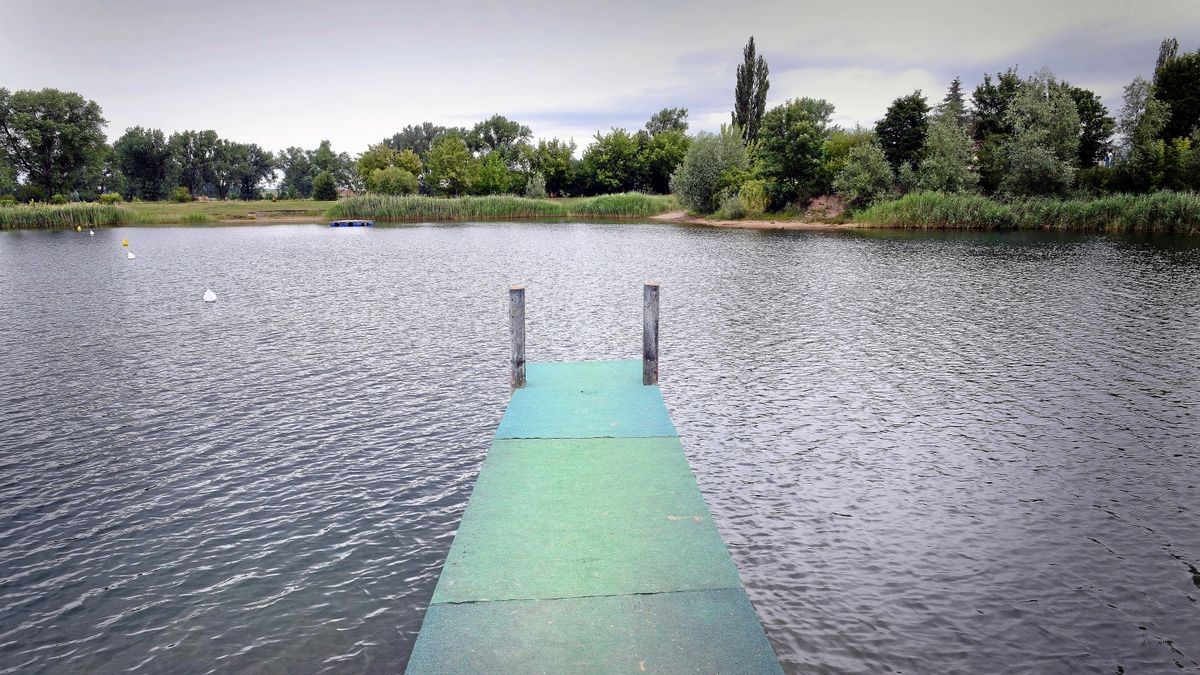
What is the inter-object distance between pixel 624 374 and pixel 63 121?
421ft

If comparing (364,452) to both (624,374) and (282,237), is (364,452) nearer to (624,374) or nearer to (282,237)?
(624,374)

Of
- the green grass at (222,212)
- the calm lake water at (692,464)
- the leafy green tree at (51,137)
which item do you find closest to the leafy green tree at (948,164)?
the calm lake water at (692,464)

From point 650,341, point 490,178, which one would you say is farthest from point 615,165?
point 650,341

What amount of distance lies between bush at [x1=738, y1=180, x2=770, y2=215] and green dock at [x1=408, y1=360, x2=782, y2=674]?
68810 mm

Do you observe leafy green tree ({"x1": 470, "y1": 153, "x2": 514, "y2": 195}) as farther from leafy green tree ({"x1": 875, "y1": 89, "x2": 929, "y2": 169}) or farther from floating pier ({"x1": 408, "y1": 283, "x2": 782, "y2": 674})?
floating pier ({"x1": 408, "y1": 283, "x2": 782, "y2": 674})

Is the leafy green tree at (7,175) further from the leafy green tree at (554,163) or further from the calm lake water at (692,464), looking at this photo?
the calm lake water at (692,464)

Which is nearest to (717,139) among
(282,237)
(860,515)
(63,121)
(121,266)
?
(282,237)

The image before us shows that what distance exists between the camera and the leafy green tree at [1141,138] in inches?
2293

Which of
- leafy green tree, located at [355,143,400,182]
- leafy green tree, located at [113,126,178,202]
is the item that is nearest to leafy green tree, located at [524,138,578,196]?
leafy green tree, located at [355,143,400,182]

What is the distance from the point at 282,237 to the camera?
6147cm

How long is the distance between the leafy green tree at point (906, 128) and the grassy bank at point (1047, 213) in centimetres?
943

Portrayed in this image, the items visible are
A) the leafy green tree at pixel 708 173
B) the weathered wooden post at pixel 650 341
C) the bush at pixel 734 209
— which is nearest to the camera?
the weathered wooden post at pixel 650 341

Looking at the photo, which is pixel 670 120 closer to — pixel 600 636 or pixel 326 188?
pixel 326 188

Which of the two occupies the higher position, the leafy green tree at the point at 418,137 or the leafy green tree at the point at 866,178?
the leafy green tree at the point at 418,137
